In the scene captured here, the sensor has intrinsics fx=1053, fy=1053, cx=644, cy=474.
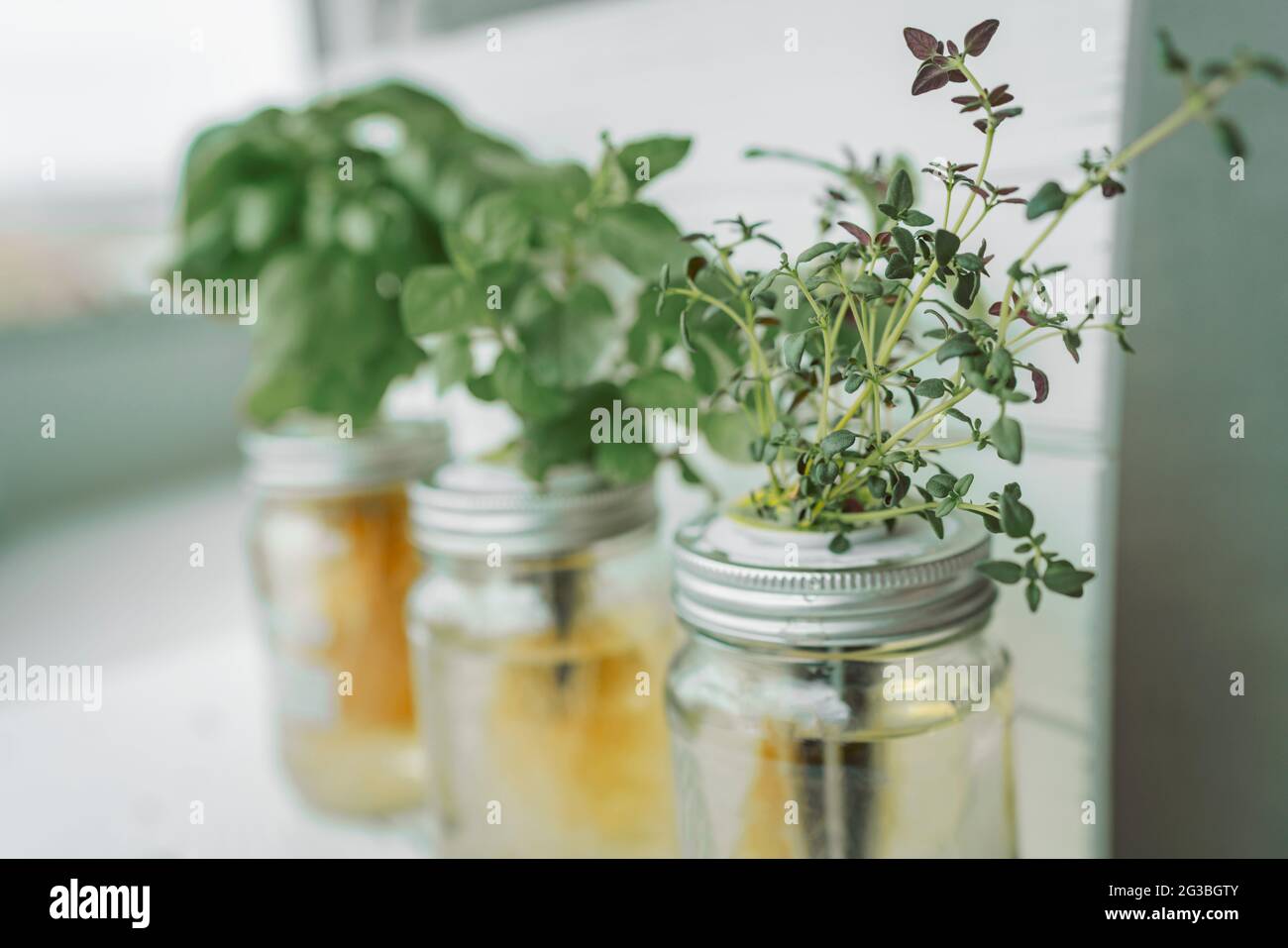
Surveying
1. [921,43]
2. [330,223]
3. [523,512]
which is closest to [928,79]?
[921,43]

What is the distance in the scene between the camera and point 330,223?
70 cm

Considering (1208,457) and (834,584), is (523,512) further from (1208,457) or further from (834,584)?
(1208,457)

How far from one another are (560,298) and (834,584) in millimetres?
219

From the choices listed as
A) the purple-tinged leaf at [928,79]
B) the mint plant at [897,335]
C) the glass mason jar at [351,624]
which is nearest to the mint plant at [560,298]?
the mint plant at [897,335]

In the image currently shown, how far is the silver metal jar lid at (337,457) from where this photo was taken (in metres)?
0.76

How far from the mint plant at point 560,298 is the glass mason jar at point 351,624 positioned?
259mm

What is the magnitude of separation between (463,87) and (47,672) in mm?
819

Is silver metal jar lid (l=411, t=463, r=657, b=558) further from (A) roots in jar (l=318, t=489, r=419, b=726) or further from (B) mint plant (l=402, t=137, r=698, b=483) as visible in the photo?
(A) roots in jar (l=318, t=489, r=419, b=726)

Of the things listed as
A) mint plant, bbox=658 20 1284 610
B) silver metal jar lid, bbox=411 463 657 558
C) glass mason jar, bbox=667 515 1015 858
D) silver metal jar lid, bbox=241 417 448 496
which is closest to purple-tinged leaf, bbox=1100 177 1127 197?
mint plant, bbox=658 20 1284 610

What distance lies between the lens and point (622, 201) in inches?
21.3

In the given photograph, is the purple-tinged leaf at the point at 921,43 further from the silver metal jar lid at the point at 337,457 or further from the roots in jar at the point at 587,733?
the silver metal jar lid at the point at 337,457

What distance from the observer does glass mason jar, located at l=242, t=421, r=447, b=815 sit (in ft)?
2.59
